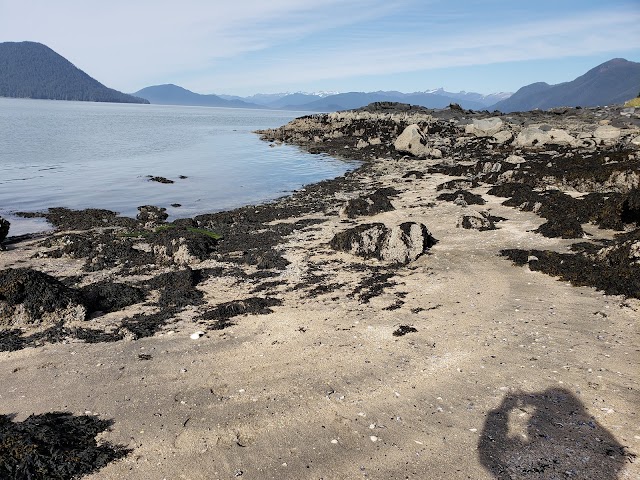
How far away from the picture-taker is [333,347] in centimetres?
930

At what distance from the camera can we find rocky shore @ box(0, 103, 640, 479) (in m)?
6.25

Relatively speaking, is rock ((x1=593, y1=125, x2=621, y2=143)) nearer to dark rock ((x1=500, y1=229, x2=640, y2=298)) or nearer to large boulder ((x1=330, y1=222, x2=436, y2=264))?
dark rock ((x1=500, y1=229, x2=640, y2=298))

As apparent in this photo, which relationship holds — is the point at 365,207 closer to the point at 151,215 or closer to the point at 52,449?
the point at 151,215

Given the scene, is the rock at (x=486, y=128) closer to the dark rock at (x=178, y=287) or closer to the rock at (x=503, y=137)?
the rock at (x=503, y=137)

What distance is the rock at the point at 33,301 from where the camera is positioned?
1054cm

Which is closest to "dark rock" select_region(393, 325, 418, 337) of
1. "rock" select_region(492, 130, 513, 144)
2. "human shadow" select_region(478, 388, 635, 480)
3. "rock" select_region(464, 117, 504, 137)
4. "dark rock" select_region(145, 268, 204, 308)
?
"human shadow" select_region(478, 388, 635, 480)

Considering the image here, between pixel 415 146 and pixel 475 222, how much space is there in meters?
26.5

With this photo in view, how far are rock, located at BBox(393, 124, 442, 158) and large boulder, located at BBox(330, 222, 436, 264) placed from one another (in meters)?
28.3

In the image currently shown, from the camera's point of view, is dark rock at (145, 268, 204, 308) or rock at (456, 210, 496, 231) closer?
dark rock at (145, 268, 204, 308)

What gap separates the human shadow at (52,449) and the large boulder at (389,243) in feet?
33.4

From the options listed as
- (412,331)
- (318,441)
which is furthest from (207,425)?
(412,331)

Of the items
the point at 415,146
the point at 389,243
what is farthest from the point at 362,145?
the point at 389,243

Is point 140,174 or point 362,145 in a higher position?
point 362,145

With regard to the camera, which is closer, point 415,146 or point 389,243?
point 389,243
